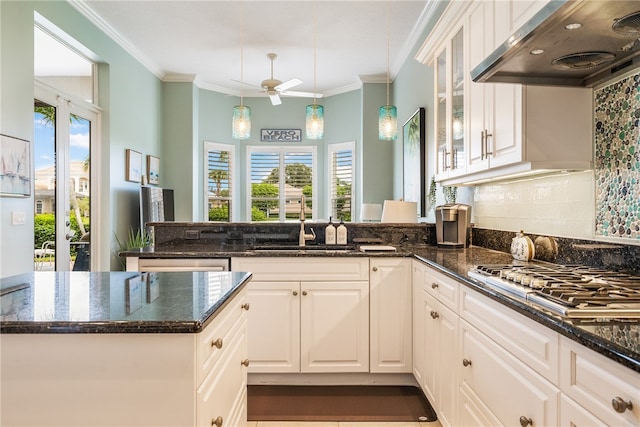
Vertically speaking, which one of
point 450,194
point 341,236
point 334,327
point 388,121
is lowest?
point 334,327

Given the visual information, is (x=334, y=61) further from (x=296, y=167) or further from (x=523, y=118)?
(x=523, y=118)

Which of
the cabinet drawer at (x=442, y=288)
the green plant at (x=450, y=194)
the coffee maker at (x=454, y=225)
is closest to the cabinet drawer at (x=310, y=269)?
the cabinet drawer at (x=442, y=288)

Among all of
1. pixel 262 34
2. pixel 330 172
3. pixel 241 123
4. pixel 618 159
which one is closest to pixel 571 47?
pixel 618 159

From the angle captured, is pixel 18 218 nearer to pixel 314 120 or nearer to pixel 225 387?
pixel 314 120

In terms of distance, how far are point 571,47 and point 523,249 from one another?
3.24ft

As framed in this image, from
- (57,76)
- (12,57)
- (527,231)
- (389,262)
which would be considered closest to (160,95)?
(57,76)

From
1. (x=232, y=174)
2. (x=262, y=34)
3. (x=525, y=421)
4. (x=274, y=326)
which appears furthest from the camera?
(x=232, y=174)

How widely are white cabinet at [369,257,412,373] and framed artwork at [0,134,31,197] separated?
8.63 feet

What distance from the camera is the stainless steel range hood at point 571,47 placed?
1.14 m

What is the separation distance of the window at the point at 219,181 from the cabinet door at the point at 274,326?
13.5 feet

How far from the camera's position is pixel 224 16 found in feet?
13.2

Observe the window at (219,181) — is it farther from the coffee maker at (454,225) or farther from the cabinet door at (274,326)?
the coffee maker at (454,225)

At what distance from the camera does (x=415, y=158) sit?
413cm

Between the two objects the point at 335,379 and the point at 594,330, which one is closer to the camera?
the point at 594,330
